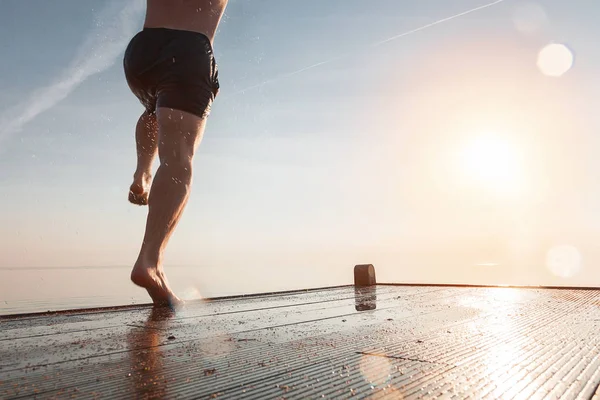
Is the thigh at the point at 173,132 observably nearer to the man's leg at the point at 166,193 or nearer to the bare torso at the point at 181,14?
the man's leg at the point at 166,193

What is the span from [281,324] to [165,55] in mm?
1478

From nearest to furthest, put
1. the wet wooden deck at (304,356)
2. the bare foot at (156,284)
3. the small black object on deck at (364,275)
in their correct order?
1. the wet wooden deck at (304,356)
2. the bare foot at (156,284)
3. the small black object on deck at (364,275)

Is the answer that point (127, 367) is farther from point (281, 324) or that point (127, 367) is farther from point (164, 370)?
point (281, 324)

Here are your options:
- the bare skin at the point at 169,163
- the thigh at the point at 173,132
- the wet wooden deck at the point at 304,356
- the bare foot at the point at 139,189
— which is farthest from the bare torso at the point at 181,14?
the wet wooden deck at the point at 304,356

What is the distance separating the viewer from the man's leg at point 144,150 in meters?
2.83

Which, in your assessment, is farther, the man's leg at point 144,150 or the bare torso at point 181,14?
the man's leg at point 144,150

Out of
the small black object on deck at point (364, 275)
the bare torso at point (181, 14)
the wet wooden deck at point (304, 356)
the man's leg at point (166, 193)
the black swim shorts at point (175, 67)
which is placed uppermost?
the bare torso at point (181, 14)

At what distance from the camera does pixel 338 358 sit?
1.27 meters

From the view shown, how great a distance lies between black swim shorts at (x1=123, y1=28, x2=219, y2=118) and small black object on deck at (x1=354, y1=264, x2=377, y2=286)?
2.79m

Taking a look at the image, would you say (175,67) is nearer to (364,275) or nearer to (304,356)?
(304,356)

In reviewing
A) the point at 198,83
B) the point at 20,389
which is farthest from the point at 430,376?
the point at 198,83

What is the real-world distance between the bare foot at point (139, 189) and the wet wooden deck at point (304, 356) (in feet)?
2.45

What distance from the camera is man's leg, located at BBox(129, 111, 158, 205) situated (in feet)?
9.27

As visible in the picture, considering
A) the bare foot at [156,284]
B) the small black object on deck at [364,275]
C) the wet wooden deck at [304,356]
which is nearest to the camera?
the wet wooden deck at [304,356]
